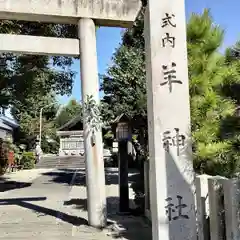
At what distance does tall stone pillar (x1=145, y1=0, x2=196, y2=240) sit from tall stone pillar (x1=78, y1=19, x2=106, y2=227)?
107 inches

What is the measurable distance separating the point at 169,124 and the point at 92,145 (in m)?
3.05

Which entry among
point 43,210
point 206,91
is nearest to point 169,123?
point 206,91

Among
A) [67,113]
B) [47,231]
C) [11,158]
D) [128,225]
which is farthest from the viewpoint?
[67,113]

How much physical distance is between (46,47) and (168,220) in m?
5.02

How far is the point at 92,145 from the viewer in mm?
8781

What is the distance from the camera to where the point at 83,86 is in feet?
29.1

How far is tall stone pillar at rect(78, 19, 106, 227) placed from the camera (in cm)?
867

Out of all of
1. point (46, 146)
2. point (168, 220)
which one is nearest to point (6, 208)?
point (168, 220)

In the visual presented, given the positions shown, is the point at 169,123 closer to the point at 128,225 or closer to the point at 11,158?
the point at 128,225

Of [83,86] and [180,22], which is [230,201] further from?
[83,86]

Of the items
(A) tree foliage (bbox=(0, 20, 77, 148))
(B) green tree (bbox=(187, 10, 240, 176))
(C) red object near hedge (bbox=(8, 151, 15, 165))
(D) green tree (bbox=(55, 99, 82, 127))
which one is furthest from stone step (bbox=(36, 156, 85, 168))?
(B) green tree (bbox=(187, 10, 240, 176))

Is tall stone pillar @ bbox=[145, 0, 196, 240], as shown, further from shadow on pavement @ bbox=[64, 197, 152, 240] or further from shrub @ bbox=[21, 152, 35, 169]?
shrub @ bbox=[21, 152, 35, 169]

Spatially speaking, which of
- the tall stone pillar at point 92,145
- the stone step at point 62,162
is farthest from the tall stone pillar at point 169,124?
the stone step at point 62,162

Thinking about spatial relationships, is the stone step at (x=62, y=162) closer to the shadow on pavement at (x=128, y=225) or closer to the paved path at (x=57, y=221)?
the paved path at (x=57, y=221)
